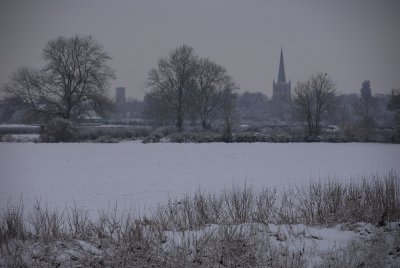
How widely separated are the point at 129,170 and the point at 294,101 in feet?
123

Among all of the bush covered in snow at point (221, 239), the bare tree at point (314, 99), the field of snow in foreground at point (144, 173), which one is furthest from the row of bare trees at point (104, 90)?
the bush covered in snow at point (221, 239)

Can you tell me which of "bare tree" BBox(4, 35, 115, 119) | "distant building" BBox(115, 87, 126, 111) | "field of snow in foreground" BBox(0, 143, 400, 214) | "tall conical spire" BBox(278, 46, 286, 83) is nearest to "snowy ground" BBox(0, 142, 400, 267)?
"field of snow in foreground" BBox(0, 143, 400, 214)

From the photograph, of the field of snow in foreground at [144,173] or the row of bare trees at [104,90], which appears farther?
the row of bare trees at [104,90]

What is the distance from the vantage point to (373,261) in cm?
803

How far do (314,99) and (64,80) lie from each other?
32.6m

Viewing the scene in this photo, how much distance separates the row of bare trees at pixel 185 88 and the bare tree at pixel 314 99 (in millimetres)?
9097

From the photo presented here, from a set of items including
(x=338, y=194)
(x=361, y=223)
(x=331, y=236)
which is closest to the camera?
(x=331, y=236)

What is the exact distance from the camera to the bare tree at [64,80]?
164 feet

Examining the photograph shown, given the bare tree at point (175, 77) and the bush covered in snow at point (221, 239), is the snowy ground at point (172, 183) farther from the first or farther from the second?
the bare tree at point (175, 77)

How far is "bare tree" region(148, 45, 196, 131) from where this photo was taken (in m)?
60.0

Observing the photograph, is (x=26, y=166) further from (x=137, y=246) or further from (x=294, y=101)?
(x=294, y=101)

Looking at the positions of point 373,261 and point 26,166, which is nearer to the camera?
point 373,261

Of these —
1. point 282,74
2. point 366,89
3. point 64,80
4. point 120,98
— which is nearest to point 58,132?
point 64,80

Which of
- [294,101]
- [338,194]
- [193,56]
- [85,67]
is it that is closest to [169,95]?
[193,56]
